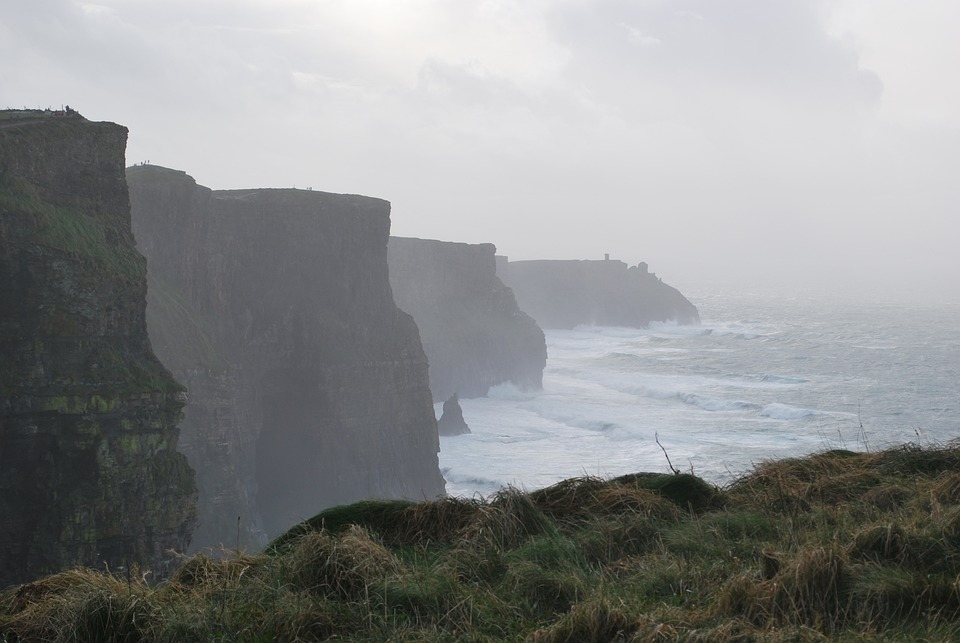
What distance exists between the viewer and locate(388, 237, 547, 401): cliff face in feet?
265

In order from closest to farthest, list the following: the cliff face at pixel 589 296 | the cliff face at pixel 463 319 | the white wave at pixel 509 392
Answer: the cliff face at pixel 463 319 → the white wave at pixel 509 392 → the cliff face at pixel 589 296

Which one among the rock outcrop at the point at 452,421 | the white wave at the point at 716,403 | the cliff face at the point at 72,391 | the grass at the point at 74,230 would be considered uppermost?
the grass at the point at 74,230

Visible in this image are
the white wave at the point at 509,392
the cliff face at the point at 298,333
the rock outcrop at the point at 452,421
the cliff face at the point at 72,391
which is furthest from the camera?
the white wave at the point at 509,392

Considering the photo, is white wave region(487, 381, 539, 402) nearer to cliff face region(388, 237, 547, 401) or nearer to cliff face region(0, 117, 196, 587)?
cliff face region(388, 237, 547, 401)

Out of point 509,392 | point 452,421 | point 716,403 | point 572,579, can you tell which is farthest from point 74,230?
point 509,392

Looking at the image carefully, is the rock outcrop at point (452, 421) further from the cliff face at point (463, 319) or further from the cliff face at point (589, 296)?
the cliff face at point (589, 296)

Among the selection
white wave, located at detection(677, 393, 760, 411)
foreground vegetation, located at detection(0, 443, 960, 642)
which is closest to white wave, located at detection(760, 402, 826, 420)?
white wave, located at detection(677, 393, 760, 411)

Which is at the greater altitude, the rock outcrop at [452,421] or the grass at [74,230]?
the grass at [74,230]

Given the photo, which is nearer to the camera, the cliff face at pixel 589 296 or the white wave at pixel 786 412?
the white wave at pixel 786 412

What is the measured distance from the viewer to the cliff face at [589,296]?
147000 mm

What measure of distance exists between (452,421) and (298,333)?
17.6 metres

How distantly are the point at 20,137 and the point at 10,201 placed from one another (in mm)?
2515

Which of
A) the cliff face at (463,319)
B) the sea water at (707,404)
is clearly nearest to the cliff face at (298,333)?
the sea water at (707,404)

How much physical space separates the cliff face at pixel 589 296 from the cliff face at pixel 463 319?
175ft
